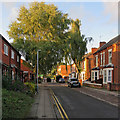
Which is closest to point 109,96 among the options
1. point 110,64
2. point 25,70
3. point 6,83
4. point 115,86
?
point 115,86

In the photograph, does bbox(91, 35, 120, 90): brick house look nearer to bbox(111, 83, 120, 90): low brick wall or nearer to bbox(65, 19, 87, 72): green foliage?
bbox(111, 83, 120, 90): low brick wall

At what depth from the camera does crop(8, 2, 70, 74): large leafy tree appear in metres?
27.4

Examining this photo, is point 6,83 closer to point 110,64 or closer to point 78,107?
point 78,107

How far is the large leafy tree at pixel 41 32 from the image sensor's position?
2741cm

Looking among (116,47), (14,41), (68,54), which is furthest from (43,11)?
(116,47)

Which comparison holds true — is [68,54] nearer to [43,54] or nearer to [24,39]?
[43,54]

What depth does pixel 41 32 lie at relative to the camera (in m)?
28.6

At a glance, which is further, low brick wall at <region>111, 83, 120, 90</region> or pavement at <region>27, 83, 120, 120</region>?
low brick wall at <region>111, 83, 120, 90</region>

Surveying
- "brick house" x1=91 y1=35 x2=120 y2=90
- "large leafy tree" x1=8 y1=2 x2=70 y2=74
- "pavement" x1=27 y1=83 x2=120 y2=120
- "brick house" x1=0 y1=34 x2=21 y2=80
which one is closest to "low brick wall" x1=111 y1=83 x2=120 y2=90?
"brick house" x1=91 y1=35 x2=120 y2=90

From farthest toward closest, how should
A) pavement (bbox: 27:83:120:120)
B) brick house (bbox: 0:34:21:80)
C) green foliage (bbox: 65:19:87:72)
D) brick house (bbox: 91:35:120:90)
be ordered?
green foliage (bbox: 65:19:87:72) → brick house (bbox: 91:35:120:90) → brick house (bbox: 0:34:21:80) → pavement (bbox: 27:83:120:120)

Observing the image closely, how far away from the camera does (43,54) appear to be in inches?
1067

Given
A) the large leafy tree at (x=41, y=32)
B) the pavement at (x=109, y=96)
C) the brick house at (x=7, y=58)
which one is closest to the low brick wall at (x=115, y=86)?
the pavement at (x=109, y=96)

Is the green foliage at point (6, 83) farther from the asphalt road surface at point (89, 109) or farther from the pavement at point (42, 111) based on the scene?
the asphalt road surface at point (89, 109)

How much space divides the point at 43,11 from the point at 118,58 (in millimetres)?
14418
